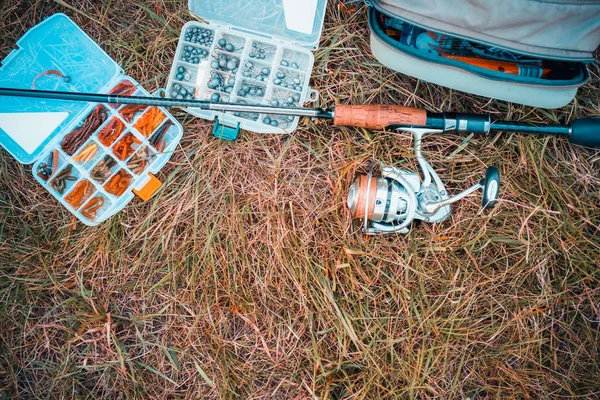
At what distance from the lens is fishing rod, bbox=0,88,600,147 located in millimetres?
1859

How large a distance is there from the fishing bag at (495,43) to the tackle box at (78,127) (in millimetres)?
1085

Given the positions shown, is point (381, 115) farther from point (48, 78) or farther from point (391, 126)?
point (48, 78)

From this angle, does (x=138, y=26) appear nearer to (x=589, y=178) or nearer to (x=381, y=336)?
(x=381, y=336)

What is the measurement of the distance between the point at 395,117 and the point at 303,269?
Answer: 815 millimetres

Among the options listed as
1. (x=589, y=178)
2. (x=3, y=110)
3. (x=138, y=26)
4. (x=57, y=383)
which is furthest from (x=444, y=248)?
(x=3, y=110)

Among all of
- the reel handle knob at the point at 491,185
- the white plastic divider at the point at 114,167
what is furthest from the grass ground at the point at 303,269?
the reel handle knob at the point at 491,185

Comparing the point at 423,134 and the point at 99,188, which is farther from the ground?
the point at 423,134

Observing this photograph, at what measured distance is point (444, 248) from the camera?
6.55 feet

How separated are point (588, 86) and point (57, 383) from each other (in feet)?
9.59

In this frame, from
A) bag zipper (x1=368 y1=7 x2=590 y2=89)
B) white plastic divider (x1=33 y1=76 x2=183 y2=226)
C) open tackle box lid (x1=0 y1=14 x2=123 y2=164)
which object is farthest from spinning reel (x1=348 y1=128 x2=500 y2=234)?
open tackle box lid (x1=0 y1=14 x2=123 y2=164)

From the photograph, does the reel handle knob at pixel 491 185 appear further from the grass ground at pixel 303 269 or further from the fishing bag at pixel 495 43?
the fishing bag at pixel 495 43

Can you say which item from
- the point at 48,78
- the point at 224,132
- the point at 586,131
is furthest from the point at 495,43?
the point at 48,78

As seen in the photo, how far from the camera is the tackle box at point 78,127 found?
2.03m

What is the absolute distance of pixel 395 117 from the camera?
1872 millimetres
